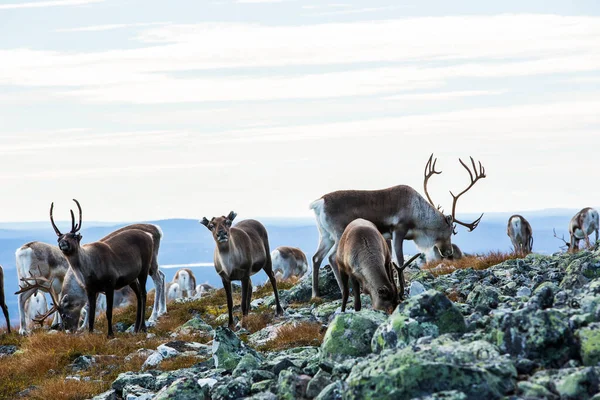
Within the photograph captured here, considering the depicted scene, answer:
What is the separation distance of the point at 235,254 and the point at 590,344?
352 inches

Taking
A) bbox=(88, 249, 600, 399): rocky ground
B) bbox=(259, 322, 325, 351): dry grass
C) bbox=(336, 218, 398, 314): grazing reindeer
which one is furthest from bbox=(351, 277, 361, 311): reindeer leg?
bbox=(88, 249, 600, 399): rocky ground

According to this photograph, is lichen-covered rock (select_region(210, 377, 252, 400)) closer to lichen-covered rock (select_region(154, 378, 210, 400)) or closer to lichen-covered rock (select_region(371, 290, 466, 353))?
lichen-covered rock (select_region(154, 378, 210, 400))

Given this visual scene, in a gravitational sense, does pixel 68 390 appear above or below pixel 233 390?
below

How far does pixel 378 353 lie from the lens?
27.4 feet

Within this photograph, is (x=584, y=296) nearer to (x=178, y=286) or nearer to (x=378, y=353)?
(x=378, y=353)

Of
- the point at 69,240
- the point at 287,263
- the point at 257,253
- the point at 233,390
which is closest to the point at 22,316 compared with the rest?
the point at 69,240

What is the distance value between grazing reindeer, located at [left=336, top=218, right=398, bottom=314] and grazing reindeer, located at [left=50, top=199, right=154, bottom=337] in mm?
5093

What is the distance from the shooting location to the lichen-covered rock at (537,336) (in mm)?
7309

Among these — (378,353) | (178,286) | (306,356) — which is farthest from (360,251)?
(178,286)

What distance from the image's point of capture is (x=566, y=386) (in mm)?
6504

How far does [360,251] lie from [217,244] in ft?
12.9

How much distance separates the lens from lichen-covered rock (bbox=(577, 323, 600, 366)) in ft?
23.2

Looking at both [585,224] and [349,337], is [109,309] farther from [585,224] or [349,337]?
[585,224]

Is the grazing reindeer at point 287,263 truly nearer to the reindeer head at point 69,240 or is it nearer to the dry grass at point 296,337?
the reindeer head at point 69,240
